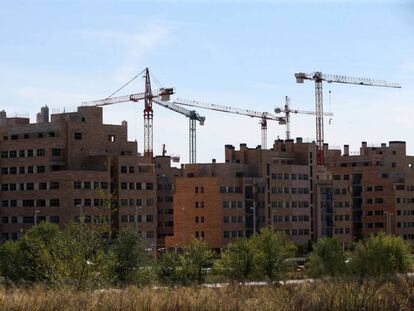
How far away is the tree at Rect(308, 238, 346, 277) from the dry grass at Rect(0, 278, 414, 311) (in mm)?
38733

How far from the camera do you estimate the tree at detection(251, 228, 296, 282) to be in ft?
251

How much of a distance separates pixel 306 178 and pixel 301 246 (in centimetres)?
1082

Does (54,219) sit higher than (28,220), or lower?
higher

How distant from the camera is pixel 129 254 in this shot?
68.4 m

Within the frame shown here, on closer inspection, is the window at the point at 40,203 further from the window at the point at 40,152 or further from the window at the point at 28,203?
the window at the point at 40,152

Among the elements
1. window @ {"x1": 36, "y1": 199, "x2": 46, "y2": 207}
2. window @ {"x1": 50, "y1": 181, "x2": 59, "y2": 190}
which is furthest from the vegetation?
window @ {"x1": 36, "y1": 199, "x2": 46, "y2": 207}

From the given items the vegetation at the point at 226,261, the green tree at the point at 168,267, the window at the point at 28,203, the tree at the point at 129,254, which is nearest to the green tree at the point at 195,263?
the vegetation at the point at 226,261

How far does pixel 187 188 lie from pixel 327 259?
46.6 m

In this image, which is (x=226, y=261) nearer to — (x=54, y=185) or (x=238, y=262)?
(x=238, y=262)

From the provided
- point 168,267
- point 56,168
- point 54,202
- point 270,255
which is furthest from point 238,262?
point 56,168

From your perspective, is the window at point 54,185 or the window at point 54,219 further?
the window at point 54,185

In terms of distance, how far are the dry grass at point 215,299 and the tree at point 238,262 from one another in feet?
123

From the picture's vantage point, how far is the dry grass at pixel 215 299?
105 feet

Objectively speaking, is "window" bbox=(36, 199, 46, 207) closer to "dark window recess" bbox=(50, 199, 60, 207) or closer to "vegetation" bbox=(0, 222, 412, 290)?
"dark window recess" bbox=(50, 199, 60, 207)
